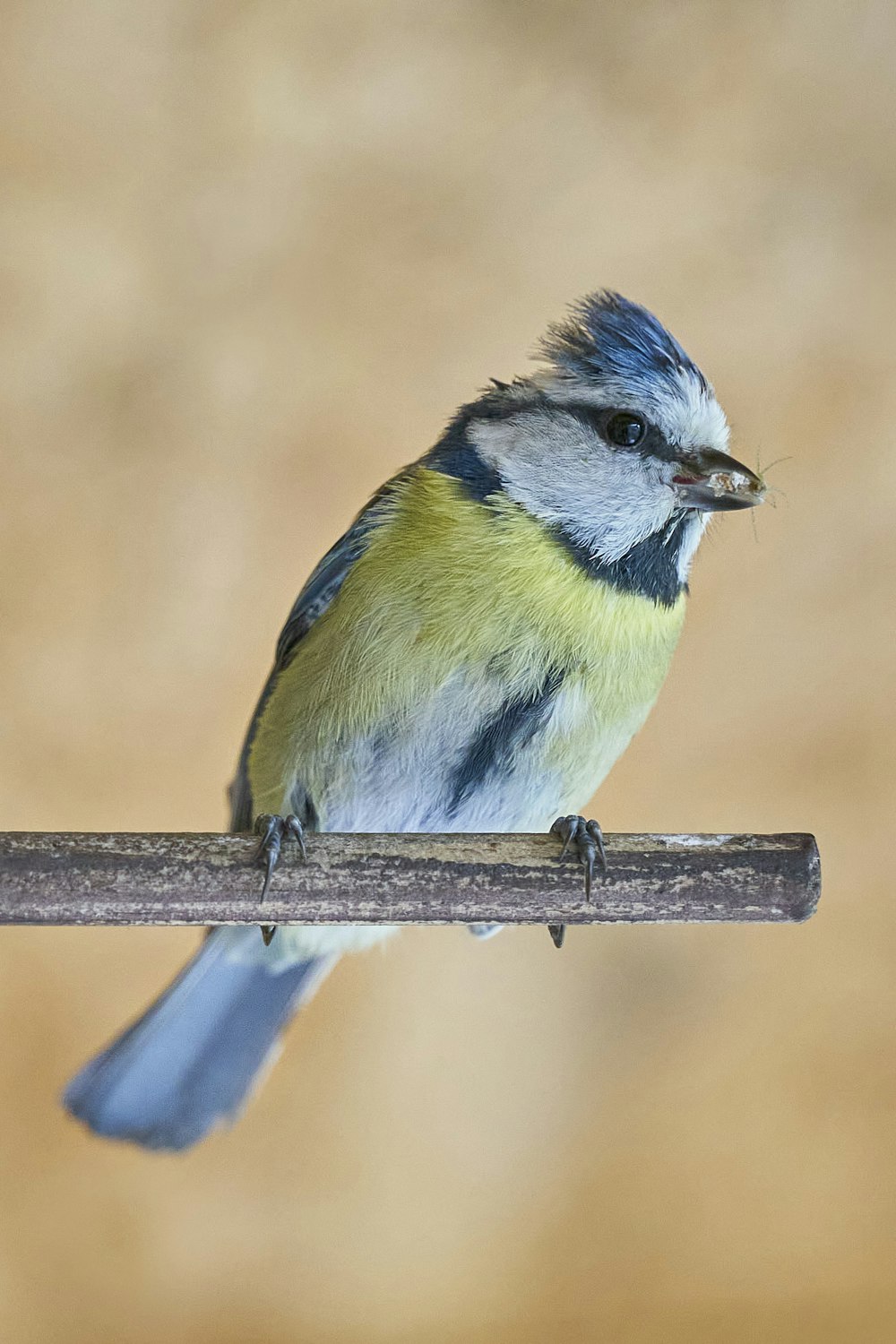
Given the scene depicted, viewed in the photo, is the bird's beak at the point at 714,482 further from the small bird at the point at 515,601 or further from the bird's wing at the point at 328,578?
A: the bird's wing at the point at 328,578

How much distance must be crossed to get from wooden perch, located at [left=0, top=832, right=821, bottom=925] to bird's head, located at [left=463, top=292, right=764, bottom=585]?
26cm

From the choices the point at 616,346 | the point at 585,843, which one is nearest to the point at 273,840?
the point at 585,843

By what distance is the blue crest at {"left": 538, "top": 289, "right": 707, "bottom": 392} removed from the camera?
0.95 metres

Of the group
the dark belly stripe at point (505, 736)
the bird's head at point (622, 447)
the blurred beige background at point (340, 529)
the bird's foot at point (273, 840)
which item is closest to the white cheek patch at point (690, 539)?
the bird's head at point (622, 447)

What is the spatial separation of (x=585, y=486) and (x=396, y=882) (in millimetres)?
351

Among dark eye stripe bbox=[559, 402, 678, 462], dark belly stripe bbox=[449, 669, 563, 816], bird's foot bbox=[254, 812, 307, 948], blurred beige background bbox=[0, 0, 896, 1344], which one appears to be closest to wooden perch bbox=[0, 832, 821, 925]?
bird's foot bbox=[254, 812, 307, 948]

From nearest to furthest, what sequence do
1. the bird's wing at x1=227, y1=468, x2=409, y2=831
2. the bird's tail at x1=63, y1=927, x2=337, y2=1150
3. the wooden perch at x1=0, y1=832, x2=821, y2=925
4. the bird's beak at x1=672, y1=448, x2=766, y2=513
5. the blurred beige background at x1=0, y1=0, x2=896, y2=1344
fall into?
the wooden perch at x1=0, y1=832, x2=821, y2=925, the bird's beak at x1=672, y1=448, x2=766, y2=513, the bird's wing at x1=227, y1=468, x2=409, y2=831, the bird's tail at x1=63, y1=927, x2=337, y2=1150, the blurred beige background at x1=0, y1=0, x2=896, y2=1344

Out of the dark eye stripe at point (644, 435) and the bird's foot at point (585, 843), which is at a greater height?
the dark eye stripe at point (644, 435)

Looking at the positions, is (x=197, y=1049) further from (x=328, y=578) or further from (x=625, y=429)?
(x=625, y=429)

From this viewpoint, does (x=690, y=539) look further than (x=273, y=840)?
Yes

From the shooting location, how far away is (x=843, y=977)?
1.64 meters

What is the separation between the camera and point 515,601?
0.94 m

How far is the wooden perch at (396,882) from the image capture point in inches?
29.7

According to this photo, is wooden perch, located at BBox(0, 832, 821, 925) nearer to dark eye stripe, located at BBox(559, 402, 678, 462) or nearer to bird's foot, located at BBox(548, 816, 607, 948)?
bird's foot, located at BBox(548, 816, 607, 948)
